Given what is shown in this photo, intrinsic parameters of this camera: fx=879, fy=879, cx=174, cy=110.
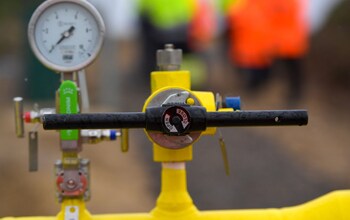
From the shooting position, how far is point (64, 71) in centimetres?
226

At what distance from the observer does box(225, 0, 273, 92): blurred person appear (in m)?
11.5

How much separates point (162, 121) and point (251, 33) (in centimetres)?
1024

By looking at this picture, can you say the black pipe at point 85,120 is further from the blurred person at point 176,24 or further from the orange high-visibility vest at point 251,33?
the blurred person at point 176,24

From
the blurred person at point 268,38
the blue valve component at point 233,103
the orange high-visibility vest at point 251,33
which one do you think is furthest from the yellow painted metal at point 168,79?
the orange high-visibility vest at point 251,33

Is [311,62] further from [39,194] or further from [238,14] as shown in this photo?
[39,194]

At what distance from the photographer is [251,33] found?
11.9m

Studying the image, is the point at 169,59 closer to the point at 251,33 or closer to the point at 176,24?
the point at 251,33

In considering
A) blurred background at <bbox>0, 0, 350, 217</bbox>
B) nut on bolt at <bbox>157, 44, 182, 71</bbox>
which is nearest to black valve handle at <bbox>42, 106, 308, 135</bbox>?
nut on bolt at <bbox>157, 44, 182, 71</bbox>

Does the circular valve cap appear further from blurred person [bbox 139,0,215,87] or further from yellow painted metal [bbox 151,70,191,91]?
blurred person [bbox 139,0,215,87]

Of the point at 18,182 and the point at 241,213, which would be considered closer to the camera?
the point at 241,213

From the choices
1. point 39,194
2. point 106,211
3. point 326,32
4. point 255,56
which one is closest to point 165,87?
point 106,211

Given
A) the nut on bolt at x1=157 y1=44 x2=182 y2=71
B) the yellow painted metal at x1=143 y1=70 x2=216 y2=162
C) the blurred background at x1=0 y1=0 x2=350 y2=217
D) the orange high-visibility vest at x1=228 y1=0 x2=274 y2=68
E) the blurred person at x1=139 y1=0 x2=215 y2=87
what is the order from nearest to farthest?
1. the yellow painted metal at x1=143 y1=70 x2=216 y2=162
2. the nut on bolt at x1=157 y1=44 x2=182 y2=71
3. the blurred background at x1=0 y1=0 x2=350 y2=217
4. the orange high-visibility vest at x1=228 y1=0 x2=274 y2=68
5. the blurred person at x1=139 y1=0 x2=215 y2=87

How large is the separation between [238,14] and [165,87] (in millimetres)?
10386

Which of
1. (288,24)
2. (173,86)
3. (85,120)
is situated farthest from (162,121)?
(288,24)
